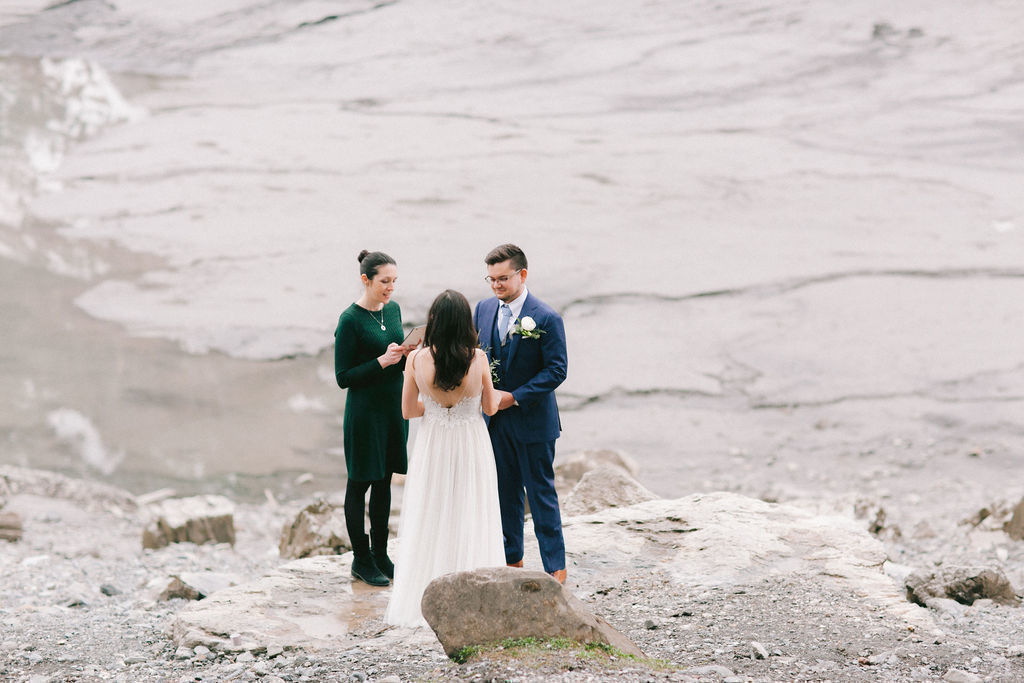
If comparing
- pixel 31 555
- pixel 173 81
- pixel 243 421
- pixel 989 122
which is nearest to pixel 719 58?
pixel 989 122

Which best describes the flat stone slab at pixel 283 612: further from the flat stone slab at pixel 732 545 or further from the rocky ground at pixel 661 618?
the flat stone slab at pixel 732 545

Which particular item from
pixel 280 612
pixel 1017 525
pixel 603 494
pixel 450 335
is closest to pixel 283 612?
pixel 280 612

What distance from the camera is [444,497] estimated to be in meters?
4.02

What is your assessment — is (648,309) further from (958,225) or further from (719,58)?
(719,58)

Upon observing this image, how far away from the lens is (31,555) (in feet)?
21.0

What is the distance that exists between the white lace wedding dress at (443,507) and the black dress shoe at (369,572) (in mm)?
629

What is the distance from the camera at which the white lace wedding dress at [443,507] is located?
3996 mm

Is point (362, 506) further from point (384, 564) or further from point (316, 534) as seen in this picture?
point (316, 534)

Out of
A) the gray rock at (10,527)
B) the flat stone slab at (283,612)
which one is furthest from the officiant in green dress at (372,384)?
the gray rock at (10,527)

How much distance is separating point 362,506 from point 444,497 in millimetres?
642

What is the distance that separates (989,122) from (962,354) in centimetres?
545

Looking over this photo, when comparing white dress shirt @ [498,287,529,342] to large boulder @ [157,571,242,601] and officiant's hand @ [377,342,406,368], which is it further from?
large boulder @ [157,571,242,601]

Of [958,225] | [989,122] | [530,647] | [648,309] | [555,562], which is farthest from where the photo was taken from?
[989,122]

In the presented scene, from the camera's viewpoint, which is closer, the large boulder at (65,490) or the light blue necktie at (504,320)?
the light blue necktie at (504,320)
